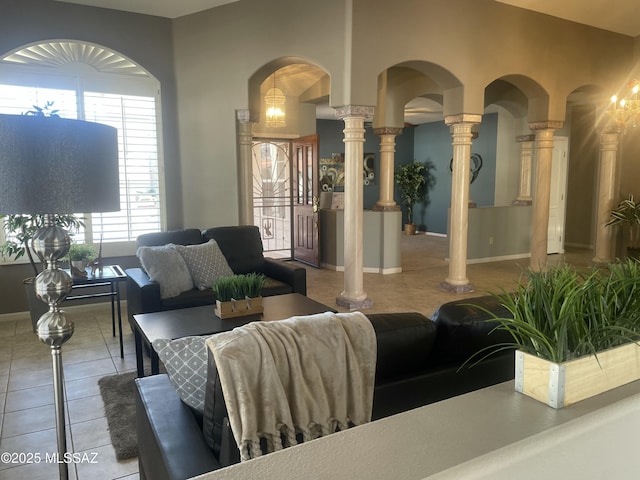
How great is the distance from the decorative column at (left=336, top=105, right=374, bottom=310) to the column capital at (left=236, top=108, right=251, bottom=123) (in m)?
1.09

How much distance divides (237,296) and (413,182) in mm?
9364

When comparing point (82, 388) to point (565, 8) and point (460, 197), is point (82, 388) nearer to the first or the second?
point (460, 197)

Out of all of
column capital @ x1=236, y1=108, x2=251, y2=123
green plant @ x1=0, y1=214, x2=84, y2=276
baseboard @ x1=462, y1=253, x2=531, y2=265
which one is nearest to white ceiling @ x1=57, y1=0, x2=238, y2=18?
column capital @ x1=236, y1=108, x2=251, y2=123

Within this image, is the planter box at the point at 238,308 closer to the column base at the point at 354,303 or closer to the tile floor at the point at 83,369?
the tile floor at the point at 83,369

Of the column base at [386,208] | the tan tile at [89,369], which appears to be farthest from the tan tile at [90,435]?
the column base at [386,208]

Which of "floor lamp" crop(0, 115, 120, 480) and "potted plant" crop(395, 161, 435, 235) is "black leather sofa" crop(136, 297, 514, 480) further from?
"potted plant" crop(395, 161, 435, 235)

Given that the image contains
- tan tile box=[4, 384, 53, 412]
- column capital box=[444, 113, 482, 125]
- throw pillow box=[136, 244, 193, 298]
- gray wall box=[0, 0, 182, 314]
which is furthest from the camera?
column capital box=[444, 113, 482, 125]

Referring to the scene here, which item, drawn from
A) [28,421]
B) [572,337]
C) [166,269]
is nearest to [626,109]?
[166,269]

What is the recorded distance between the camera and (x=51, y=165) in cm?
141

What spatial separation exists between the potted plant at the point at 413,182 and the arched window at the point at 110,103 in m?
7.59

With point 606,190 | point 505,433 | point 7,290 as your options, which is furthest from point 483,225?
point 505,433

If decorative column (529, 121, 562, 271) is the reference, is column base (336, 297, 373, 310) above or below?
below

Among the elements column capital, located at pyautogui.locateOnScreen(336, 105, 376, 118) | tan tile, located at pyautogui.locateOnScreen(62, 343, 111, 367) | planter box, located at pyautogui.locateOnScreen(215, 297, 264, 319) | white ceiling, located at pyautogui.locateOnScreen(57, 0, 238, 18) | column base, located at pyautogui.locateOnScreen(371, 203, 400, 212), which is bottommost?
tan tile, located at pyautogui.locateOnScreen(62, 343, 111, 367)

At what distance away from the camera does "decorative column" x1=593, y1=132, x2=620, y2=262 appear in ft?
24.9
